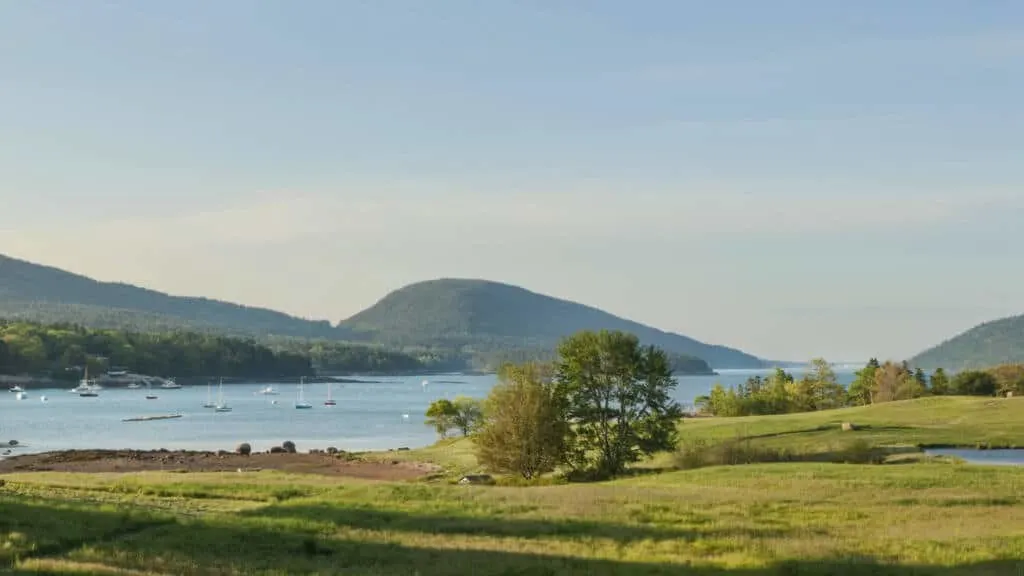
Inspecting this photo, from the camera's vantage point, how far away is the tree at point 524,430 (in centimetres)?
6384

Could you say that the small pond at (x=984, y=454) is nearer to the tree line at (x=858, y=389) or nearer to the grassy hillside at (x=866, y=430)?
the grassy hillside at (x=866, y=430)

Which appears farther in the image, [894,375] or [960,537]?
[894,375]

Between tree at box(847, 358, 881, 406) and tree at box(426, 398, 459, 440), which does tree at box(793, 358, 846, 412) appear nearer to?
tree at box(847, 358, 881, 406)

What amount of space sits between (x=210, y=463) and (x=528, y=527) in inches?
2233

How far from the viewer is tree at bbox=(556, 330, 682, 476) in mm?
65375

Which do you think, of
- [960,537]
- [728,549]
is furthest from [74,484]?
[960,537]

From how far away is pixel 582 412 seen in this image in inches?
2586

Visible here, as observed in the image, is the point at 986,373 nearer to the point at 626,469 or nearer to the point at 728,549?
the point at 626,469

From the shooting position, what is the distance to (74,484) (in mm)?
48781

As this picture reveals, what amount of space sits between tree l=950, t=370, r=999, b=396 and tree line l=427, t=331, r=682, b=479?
7820 cm

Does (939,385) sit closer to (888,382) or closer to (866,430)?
(888,382)

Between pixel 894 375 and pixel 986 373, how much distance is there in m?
10.9

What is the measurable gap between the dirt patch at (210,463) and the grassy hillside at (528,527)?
27.3 metres

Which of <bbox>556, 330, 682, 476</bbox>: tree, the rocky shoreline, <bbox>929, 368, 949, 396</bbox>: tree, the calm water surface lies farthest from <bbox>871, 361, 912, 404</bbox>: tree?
<bbox>556, 330, 682, 476</bbox>: tree
